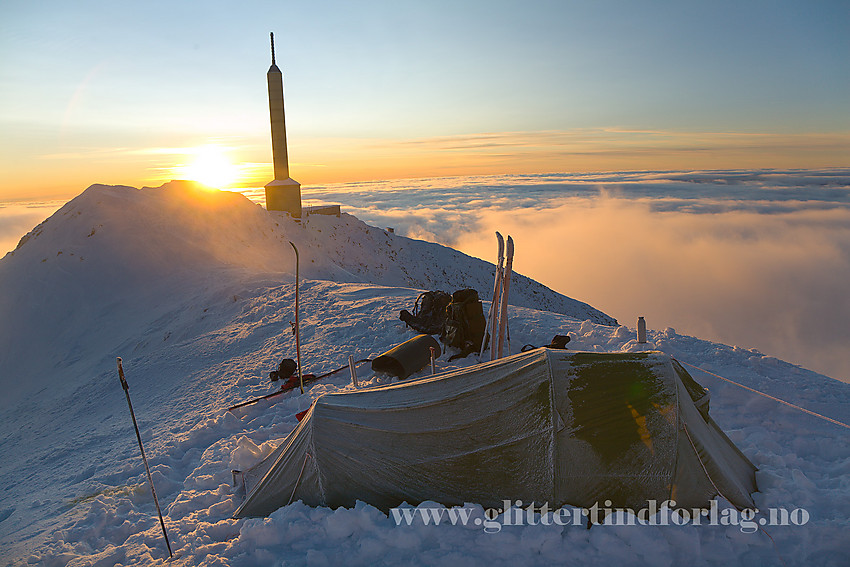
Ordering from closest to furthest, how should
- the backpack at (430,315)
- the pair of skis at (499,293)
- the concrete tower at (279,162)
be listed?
the pair of skis at (499,293) < the backpack at (430,315) < the concrete tower at (279,162)

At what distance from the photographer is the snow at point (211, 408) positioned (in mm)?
4789

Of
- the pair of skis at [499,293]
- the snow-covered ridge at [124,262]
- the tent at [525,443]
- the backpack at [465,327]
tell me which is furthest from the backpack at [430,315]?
the snow-covered ridge at [124,262]

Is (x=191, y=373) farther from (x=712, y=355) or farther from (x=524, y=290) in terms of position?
(x=524, y=290)

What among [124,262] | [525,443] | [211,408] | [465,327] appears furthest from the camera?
[124,262]

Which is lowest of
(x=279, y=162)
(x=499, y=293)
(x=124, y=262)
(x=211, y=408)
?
(x=211, y=408)


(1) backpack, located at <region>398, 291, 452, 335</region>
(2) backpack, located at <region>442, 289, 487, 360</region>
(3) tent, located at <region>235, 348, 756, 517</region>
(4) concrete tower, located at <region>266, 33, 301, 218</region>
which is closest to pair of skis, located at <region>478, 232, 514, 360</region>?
(2) backpack, located at <region>442, 289, 487, 360</region>

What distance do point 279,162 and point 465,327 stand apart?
101ft

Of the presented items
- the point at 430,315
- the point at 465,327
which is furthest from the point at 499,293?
the point at 430,315

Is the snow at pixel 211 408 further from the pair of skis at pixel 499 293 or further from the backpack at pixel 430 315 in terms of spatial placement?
the pair of skis at pixel 499 293

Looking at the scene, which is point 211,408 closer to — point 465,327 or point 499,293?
point 465,327

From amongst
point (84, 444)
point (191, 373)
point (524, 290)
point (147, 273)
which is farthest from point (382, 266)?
point (84, 444)

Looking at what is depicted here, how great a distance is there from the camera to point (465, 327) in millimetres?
11391

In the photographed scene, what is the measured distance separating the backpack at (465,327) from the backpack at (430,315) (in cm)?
60

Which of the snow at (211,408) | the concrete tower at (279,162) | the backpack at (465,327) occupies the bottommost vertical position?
the snow at (211,408)
